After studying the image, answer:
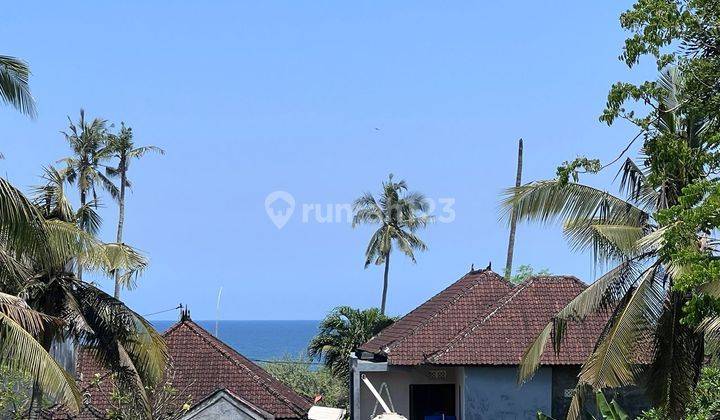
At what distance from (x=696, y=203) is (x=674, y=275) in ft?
13.0

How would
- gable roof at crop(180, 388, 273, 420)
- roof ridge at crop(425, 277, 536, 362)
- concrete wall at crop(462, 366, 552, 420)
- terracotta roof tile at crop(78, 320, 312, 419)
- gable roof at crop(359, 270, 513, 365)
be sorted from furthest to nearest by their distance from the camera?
terracotta roof tile at crop(78, 320, 312, 419), gable roof at crop(359, 270, 513, 365), roof ridge at crop(425, 277, 536, 362), gable roof at crop(180, 388, 273, 420), concrete wall at crop(462, 366, 552, 420)

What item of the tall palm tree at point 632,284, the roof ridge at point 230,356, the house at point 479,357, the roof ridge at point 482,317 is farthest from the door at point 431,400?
the tall palm tree at point 632,284

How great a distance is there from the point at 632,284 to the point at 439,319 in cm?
1309

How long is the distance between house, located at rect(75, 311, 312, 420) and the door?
3.00 meters

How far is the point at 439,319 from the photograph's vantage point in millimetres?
31953

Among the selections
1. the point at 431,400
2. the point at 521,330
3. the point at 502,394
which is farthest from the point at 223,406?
the point at 521,330

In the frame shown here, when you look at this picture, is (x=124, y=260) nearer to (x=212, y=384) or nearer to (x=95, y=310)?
(x=95, y=310)

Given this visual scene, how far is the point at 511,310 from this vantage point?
30.6m

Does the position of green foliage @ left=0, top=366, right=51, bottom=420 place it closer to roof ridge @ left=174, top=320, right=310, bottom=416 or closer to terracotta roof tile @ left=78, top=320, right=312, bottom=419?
terracotta roof tile @ left=78, top=320, right=312, bottom=419

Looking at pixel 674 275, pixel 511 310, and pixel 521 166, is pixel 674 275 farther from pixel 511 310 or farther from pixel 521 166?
pixel 521 166

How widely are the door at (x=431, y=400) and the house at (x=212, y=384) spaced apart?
300 centimetres

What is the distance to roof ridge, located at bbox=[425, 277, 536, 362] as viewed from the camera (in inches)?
1158

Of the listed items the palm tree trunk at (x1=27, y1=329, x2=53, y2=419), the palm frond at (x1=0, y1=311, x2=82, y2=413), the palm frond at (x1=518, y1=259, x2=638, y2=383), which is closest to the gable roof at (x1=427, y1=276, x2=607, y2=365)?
the palm frond at (x1=518, y1=259, x2=638, y2=383)

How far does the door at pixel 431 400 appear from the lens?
104 feet
